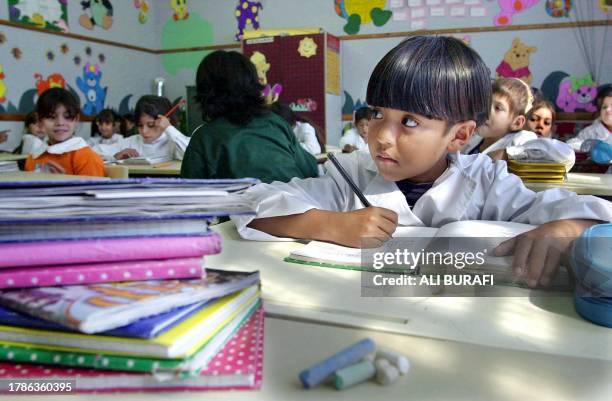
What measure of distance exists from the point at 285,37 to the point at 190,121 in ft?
4.97

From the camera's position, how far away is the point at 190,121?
6.00 m

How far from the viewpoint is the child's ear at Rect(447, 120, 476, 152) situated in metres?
1.05

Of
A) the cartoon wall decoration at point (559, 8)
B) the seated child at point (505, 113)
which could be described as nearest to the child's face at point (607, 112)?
the cartoon wall decoration at point (559, 8)

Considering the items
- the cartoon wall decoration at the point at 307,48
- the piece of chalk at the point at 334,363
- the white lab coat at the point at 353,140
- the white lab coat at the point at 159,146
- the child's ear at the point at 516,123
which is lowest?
the white lab coat at the point at 353,140

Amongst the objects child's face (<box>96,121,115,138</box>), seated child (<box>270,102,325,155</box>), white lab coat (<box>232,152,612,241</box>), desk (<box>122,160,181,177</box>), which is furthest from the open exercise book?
child's face (<box>96,121,115,138</box>)

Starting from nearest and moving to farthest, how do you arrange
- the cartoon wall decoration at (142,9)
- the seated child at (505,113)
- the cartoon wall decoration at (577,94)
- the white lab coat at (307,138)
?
the seated child at (505,113) → the white lab coat at (307,138) → the cartoon wall decoration at (577,94) → the cartoon wall decoration at (142,9)

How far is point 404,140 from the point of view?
100cm

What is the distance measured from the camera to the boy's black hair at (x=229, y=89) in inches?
78.5

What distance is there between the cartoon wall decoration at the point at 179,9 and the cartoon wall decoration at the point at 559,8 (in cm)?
400

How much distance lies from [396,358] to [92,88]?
5.74 metres

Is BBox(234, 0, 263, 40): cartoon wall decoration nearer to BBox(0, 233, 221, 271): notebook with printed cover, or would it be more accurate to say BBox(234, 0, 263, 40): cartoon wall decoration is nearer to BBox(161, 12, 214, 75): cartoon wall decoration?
BBox(161, 12, 214, 75): cartoon wall decoration

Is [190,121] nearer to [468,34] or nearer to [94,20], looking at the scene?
[94,20]

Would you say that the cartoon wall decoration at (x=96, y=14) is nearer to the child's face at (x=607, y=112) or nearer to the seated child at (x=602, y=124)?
the seated child at (x=602, y=124)

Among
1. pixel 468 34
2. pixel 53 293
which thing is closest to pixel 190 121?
pixel 468 34
